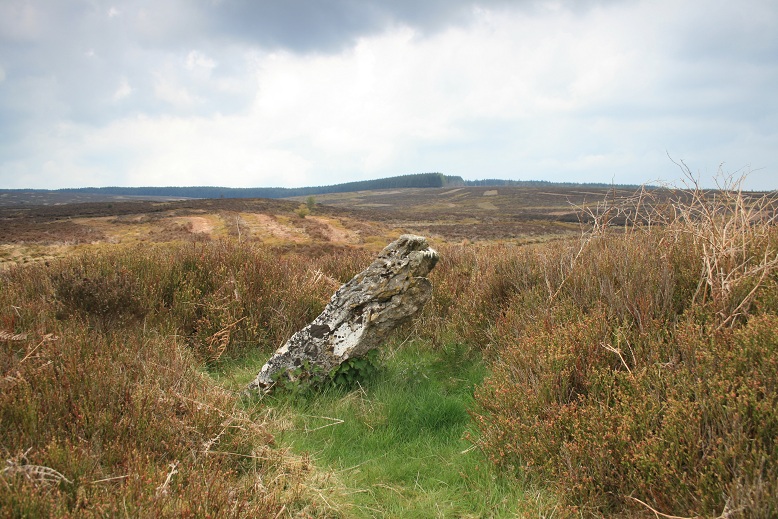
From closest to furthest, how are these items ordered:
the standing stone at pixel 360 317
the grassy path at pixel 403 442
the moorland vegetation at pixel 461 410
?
the moorland vegetation at pixel 461 410, the grassy path at pixel 403 442, the standing stone at pixel 360 317

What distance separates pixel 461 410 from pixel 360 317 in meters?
1.40

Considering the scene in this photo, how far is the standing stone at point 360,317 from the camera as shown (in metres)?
4.60

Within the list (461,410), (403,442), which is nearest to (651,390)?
(461,410)

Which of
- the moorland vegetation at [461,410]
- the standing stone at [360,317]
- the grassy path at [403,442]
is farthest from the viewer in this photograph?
the standing stone at [360,317]

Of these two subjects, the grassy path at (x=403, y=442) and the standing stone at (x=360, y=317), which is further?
the standing stone at (x=360, y=317)

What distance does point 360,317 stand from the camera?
4691mm

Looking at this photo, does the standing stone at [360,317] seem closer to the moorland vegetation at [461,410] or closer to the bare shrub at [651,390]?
the moorland vegetation at [461,410]

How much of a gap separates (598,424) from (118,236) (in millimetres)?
36567

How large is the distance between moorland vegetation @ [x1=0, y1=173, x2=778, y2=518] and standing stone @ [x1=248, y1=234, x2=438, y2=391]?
0.31 meters

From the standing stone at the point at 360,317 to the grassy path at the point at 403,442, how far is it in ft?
1.05

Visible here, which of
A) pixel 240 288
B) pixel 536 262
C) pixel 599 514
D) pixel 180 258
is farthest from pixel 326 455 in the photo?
pixel 180 258

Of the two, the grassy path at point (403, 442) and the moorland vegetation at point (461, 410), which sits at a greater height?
the moorland vegetation at point (461, 410)

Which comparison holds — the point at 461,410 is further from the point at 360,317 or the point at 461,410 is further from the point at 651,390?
the point at 651,390

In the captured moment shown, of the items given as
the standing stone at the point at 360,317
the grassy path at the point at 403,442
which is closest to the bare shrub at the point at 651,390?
the grassy path at the point at 403,442
